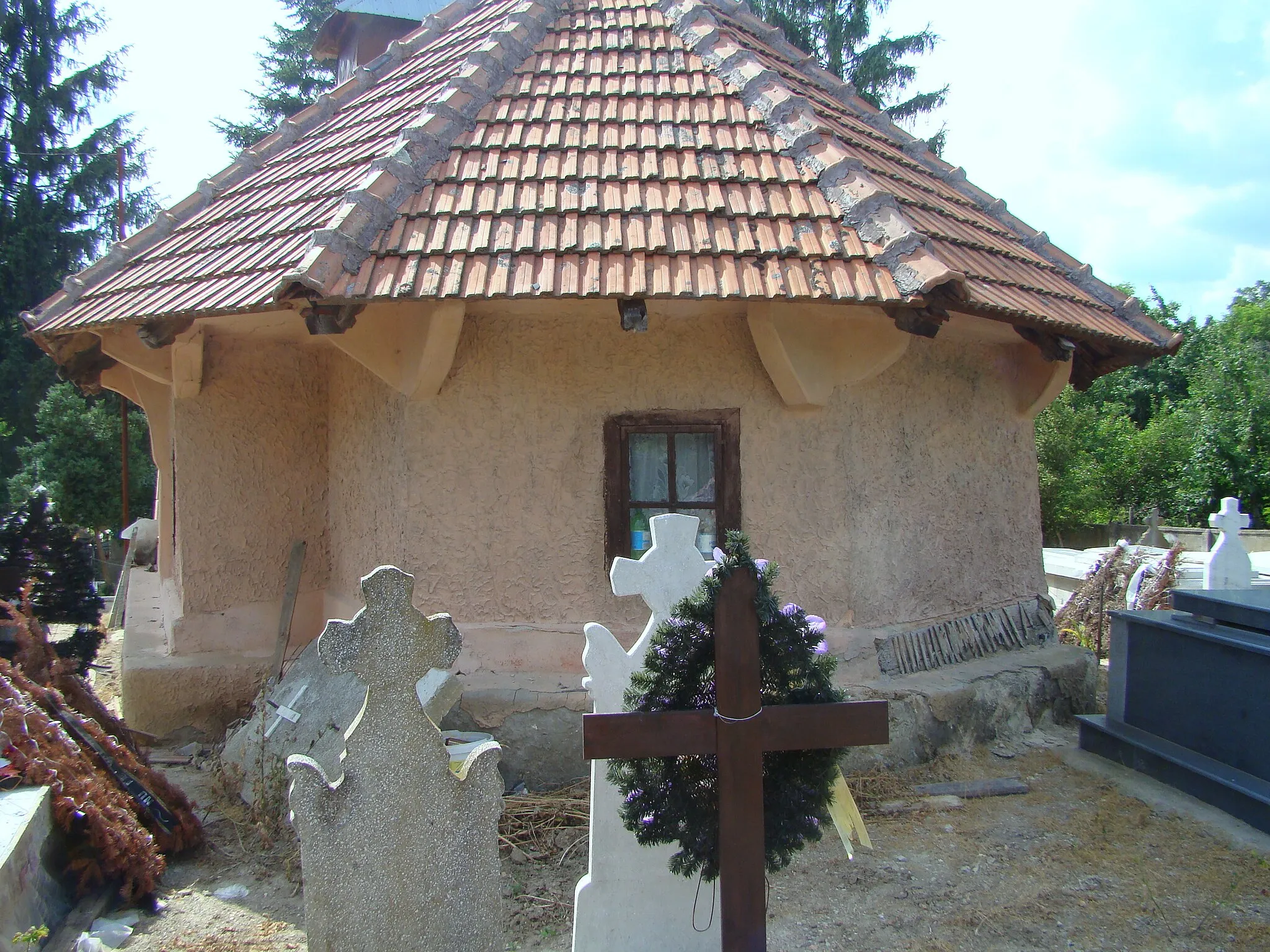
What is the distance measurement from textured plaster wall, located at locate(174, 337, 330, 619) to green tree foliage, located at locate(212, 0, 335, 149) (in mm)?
18449

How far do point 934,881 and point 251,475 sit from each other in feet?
15.8

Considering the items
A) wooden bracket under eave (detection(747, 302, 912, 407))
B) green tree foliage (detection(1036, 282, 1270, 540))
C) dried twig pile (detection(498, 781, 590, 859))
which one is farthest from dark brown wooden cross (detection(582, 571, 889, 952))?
green tree foliage (detection(1036, 282, 1270, 540))

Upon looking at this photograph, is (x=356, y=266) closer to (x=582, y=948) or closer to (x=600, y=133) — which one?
(x=600, y=133)

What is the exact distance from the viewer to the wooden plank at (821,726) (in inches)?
102

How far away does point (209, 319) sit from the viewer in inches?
224

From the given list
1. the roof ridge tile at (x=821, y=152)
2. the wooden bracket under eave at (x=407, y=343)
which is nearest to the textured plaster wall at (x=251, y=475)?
the wooden bracket under eave at (x=407, y=343)

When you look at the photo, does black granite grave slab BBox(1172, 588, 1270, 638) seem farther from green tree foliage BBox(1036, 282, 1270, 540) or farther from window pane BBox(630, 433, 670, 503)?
green tree foliage BBox(1036, 282, 1270, 540)

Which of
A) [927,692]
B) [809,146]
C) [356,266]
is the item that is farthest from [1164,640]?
[356,266]

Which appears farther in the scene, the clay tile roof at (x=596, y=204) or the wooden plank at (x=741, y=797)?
the clay tile roof at (x=596, y=204)

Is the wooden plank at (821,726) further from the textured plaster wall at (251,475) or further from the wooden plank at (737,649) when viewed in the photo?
the textured plaster wall at (251,475)

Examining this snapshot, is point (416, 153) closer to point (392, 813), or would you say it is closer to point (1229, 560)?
point (392, 813)

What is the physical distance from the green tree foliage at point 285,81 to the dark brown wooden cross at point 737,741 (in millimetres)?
22933

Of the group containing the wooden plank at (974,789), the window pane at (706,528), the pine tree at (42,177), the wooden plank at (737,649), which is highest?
the pine tree at (42,177)

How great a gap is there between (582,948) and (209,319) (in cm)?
441
